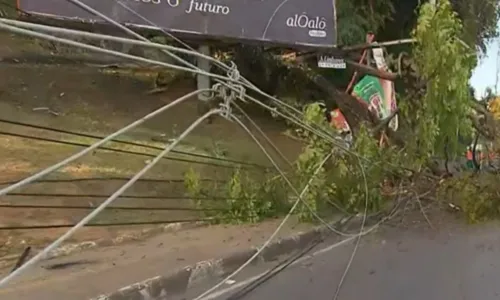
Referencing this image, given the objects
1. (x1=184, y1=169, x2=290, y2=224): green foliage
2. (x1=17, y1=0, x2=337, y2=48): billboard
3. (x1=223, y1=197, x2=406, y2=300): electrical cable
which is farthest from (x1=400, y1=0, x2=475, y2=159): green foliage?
(x1=184, y1=169, x2=290, y2=224): green foliage

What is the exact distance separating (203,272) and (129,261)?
657mm

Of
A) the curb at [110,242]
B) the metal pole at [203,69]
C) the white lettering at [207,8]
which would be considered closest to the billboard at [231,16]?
the white lettering at [207,8]

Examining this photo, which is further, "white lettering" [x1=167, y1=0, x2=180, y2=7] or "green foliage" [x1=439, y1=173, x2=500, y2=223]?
"green foliage" [x1=439, y1=173, x2=500, y2=223]

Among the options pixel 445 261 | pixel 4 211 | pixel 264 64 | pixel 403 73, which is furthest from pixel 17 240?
pixel 264 64

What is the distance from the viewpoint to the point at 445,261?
7047 mm

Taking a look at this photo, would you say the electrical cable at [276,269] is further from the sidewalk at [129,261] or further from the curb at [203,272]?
the sidewalk at [129,261]

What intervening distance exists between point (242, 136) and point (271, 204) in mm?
3593

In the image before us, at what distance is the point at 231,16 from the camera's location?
348 inches

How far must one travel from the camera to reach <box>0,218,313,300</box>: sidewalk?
16.7 feet

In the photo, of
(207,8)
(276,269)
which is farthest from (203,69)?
(276,269)

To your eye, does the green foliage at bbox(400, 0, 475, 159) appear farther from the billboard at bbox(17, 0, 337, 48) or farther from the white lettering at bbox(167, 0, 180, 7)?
the white lettering at bbox(167, 0, 180, 7)

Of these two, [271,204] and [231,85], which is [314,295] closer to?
[231,85]

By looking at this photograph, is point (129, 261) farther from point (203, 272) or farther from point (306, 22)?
point (306, 22)

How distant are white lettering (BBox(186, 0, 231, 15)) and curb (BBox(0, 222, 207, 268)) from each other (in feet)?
7.76
